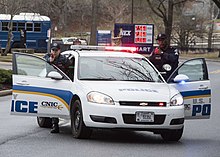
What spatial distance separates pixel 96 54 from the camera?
11789mm

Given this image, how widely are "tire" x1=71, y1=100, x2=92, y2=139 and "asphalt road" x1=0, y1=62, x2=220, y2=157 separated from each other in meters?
0.11

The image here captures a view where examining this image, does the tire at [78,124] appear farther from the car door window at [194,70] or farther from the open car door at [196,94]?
the car door window at [194,70]

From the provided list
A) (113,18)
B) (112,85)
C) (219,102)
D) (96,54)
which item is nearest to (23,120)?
(96,54)

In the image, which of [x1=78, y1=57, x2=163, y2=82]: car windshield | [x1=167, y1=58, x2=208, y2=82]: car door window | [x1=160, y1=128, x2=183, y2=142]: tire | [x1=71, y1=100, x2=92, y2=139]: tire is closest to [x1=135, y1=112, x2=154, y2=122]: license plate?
[x1=160, y1=128, x2=183, y2=142]: tire

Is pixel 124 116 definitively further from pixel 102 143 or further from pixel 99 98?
pixel 102 143

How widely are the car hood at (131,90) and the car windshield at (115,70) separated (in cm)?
33

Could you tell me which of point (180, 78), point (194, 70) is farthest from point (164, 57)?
point (180, 78)

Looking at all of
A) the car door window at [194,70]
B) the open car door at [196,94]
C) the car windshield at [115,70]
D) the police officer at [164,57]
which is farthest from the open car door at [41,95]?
the police officer at [164,57]

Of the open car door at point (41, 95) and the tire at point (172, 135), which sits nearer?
the tire at point (172, 135)

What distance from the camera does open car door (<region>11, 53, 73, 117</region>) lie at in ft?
36.3

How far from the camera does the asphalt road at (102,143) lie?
9.44m

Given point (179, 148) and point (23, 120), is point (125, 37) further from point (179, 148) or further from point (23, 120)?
point (179, 148)

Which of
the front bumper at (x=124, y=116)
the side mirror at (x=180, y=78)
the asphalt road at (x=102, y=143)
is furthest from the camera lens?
the side mirror at (x=180, y=78)

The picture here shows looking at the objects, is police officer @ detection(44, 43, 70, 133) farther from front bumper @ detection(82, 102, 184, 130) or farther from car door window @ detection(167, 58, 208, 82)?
car door window @ detection(167, 58, 208, 82)
